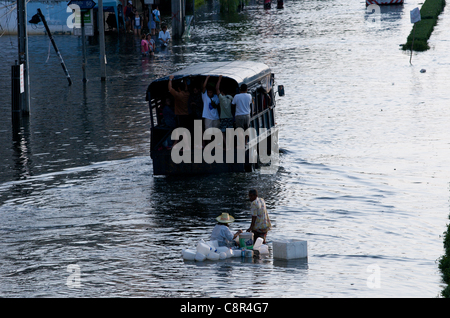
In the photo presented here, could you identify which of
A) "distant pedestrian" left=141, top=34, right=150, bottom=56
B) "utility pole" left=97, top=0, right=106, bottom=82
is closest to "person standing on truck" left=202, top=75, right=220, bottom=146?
"utility pole" left=97, top=0, right=106, bottom=82

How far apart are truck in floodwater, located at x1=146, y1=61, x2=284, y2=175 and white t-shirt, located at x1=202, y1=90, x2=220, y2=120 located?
0.33 metres

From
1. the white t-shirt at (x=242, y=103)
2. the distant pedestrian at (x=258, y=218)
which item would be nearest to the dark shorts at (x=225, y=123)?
the white t-shirt at (x=242, y=103)

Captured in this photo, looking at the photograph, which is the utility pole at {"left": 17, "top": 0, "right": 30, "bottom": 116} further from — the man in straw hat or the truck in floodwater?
the man in straw hat

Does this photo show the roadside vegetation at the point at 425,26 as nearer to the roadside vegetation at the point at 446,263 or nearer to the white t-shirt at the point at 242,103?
the white t-shirt at the point at 242,103

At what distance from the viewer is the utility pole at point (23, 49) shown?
23.6m

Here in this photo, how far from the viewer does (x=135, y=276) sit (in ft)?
34.1

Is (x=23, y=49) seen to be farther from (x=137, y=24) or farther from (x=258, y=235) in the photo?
(x=137, y=24)

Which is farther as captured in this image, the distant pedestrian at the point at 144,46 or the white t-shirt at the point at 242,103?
the distant pedestrian at the point at 144,46

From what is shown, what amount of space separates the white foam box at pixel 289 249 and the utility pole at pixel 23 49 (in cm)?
1560

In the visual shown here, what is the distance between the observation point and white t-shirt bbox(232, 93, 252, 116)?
647 inches

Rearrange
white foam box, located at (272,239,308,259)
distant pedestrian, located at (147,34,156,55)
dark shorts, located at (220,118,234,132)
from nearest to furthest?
white foam box, located at (272,239,308,259)
dark shorts, located at (220,118,234,132)
distant pedestrian, located at (147,34,156,55)

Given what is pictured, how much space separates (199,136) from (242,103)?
4.82 ft
